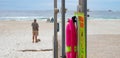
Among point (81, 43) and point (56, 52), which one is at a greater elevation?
point (81, 43)

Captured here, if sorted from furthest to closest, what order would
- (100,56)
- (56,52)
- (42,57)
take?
1. (42,57)
2. (100,56)
3. (56,52)

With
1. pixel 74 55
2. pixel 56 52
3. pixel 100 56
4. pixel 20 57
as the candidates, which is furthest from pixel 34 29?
pixel 74 55

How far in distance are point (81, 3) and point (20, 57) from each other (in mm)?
7638

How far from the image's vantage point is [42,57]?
34.5 ft

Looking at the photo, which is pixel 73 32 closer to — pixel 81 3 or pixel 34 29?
pixel 81 3

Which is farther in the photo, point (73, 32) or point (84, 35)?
point (73, 32)

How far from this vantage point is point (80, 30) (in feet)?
11.0

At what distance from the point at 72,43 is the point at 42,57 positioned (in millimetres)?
6911

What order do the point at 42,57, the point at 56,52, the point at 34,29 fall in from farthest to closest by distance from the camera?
the point at 34,29
the point at 42,57
the point at 56,52

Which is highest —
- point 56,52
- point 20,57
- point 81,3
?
point 81,3

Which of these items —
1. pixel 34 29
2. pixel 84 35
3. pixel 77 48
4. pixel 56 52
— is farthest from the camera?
pixel 34 29

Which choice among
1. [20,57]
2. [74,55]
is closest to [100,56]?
[20,57]

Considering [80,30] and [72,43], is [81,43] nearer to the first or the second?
[80,30]

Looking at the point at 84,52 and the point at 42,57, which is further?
the point at 42,57
